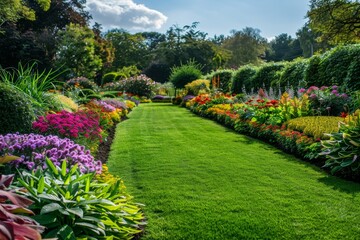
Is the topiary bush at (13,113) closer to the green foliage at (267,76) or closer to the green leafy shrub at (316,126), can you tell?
the green leafy shrub at (316,126)

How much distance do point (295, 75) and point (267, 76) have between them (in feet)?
10.5

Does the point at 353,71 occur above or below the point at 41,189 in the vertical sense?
above

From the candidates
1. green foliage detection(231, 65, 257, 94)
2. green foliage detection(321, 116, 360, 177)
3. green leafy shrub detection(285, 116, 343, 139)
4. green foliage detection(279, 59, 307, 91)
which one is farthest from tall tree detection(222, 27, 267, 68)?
green foliage detection(321, 116, 360, 177)

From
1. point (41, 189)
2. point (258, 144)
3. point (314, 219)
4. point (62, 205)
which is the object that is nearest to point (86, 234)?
point (62, 205)

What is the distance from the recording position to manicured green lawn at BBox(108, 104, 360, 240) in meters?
3.38

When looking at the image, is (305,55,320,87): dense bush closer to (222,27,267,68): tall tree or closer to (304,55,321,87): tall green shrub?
(304,55,321,87): tall green shrub

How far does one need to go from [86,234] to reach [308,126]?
528 centimetres

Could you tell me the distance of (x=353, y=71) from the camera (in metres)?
9.59

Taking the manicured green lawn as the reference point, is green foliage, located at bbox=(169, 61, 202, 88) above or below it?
above

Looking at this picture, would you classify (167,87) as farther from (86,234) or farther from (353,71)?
(86,234)

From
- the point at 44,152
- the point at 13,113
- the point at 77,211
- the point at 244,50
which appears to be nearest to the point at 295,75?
the point at 13,113

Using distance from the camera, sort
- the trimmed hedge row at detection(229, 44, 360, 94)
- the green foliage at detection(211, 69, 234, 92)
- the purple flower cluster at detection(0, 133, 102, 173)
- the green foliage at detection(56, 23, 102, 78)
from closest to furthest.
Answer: the purple flower cluster at detection(0, 133, 102, 173) → the trimmed hedge row at detection(229, 44, 360, 94) → the green foliage at detection(211, 69, 234, 92) → the green foliage at detection(56, 23, 102, 78)

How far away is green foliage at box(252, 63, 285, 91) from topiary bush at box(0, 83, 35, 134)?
11.3m

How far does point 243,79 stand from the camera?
18594mm
